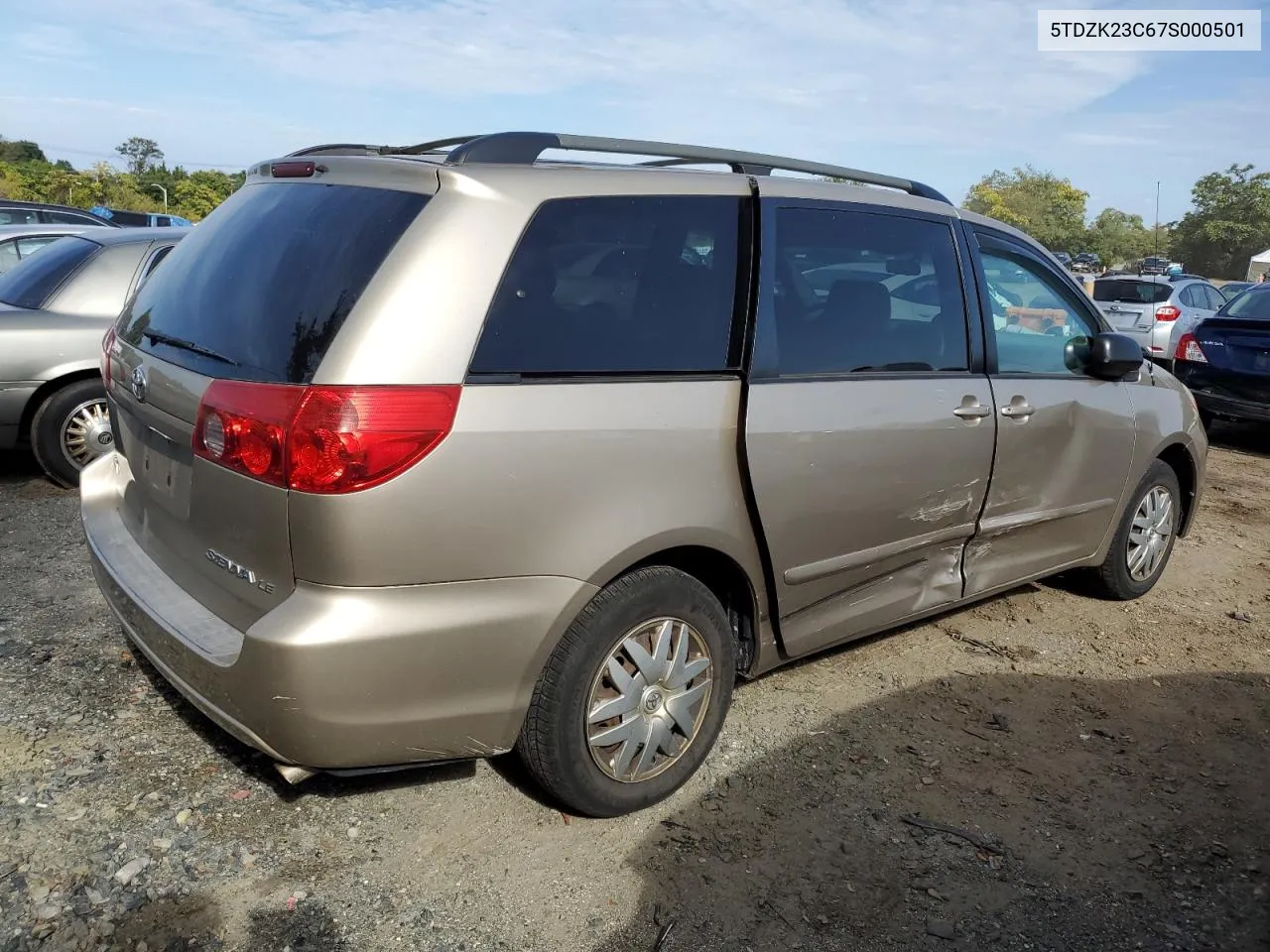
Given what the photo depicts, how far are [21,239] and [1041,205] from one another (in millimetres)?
75215

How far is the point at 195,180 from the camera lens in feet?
157

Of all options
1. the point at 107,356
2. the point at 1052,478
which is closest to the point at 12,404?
the point at 107,356

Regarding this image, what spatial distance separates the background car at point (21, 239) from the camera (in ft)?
27.2

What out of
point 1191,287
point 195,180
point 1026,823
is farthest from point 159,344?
point 195,180

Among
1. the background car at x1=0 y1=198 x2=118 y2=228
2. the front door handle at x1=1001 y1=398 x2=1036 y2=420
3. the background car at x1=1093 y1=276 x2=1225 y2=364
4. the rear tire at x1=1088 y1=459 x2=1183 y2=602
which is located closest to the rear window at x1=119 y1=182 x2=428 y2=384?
the front door handle at x1=1001 y1=398 x2=1036 y2=420

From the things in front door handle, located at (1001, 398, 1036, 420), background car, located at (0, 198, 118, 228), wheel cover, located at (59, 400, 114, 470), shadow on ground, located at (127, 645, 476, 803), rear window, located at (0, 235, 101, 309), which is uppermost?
background car, located at (0, 198, 118, 228)

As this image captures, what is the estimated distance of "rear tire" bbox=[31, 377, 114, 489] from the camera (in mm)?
5719

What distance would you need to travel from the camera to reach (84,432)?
19.2 feet

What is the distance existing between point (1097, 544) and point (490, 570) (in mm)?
3248

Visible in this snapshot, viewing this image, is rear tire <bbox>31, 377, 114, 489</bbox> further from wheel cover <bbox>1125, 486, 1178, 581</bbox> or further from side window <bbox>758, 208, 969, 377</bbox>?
wheel cover <bbox>1125, 486, 1178, 581</bbox>

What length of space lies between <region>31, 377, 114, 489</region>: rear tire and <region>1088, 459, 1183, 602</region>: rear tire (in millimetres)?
5297

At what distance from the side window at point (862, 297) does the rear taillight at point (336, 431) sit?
3.69 ft

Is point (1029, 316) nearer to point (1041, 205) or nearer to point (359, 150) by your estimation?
point (359, 150)

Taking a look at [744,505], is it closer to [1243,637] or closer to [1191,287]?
[1243,637]
